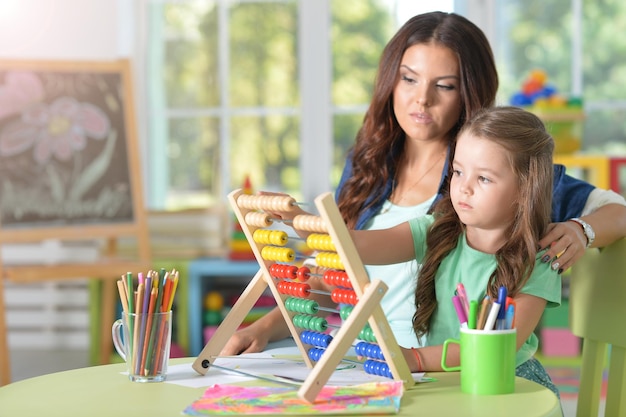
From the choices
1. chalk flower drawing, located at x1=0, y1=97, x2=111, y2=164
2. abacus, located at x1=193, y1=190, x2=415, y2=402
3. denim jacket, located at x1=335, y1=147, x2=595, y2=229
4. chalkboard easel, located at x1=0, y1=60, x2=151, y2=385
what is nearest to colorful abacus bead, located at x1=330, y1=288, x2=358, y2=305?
abacus, located at x1=193, y1=190, x2=415, y2=402

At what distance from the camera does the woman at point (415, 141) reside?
192 centimetres

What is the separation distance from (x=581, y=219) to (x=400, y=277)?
1.33ft

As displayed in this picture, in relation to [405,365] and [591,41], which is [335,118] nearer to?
[591,41]

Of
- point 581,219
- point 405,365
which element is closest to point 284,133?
point 581,219

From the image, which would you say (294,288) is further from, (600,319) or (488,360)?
(600,319)

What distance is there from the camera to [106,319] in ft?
13.3

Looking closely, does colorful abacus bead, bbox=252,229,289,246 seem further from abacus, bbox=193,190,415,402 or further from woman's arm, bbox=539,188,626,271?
woman's arm, bbox=539,188,626,271

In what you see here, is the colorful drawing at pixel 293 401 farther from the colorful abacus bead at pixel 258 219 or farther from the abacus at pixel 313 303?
the colorful abacus bead at pixel 258 219

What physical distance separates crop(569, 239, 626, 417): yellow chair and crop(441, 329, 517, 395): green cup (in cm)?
44

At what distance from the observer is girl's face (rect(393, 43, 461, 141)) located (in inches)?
75.8

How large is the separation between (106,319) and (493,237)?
2.70 meters

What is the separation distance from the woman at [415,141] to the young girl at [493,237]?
16 centimetres

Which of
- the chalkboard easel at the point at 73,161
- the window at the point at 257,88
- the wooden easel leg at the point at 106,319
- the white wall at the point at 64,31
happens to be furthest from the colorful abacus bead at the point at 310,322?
the white wall at the point at 64,31

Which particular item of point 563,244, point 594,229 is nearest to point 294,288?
point 563,244
